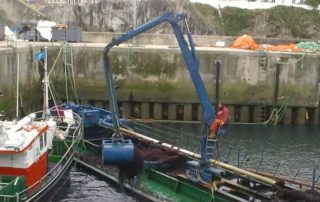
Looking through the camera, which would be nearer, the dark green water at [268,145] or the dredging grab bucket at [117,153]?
the dredging grab bucket at [117,153]

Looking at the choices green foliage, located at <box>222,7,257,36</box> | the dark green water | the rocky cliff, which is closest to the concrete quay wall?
the dark green water

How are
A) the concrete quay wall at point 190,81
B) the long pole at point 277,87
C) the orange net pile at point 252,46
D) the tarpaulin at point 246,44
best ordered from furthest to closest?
the tarpaulin at point 246,44
the orange net pile at point 252,46
the long pole at point 277,87
the concrete quay wall at point 190,81

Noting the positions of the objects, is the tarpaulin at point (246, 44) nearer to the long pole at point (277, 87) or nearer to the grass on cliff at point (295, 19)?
the long pole at point (277, 87)

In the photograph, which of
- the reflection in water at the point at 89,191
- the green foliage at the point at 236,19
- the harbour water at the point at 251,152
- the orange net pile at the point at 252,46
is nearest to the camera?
the reflection in water at the point at 89,191

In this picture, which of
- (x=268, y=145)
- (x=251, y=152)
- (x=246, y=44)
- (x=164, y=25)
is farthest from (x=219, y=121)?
(x=164, y=25)

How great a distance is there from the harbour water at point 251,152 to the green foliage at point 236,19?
101ft

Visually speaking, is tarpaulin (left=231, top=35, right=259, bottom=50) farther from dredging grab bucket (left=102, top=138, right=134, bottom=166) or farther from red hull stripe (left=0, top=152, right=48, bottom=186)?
red hull stripe (left=0, top=152, right=48, bottom=186)

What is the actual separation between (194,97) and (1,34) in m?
13.3

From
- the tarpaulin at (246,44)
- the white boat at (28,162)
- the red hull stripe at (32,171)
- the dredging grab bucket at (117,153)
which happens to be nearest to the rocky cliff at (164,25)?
the tarpaulin at (246,44)

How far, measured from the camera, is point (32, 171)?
1520 centimetres

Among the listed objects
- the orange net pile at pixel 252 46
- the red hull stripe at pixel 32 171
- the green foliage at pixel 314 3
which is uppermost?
the green foliage at pixel 314 3

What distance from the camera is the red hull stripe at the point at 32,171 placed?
48.0 ft

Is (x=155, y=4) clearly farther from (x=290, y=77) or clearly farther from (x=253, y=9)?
(x=290, y=77)

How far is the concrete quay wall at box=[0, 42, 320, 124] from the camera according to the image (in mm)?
32281
